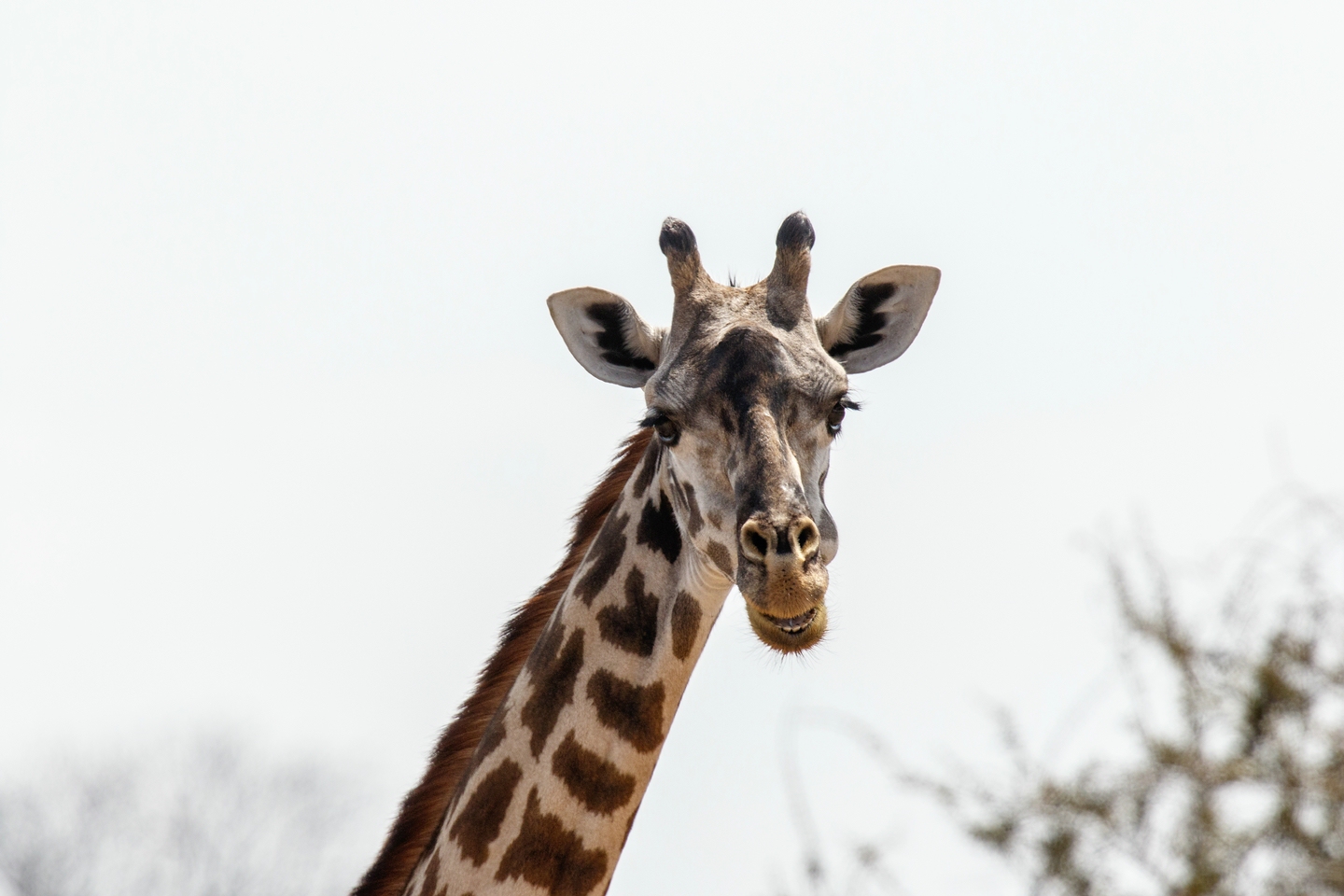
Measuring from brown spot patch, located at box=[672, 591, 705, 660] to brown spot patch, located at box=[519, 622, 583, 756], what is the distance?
1.17ft

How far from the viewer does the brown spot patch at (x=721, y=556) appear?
17.6 ft

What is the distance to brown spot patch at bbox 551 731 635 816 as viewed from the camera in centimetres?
550

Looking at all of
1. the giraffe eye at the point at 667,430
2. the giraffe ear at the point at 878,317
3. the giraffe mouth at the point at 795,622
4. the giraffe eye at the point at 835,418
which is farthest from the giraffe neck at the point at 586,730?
the giraffe ear at the point at 878,317

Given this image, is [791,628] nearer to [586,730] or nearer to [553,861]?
[586,730]

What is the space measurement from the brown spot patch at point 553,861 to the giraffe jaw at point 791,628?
3.27 feet

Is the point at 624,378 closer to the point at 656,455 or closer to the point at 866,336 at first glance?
the point at 656,455

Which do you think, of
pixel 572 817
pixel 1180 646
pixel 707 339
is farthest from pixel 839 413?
pixel 1180 646

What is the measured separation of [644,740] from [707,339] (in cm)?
150

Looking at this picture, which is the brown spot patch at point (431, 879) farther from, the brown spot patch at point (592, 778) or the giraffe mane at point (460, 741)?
the brown spot patch at point (592, 778)

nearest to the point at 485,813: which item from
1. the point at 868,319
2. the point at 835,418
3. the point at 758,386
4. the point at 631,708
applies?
the point at 631,708

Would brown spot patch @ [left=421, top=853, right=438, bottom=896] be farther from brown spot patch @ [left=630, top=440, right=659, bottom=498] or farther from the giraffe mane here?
brown spot patch @ [left=630, top=440, right=659, bottom=498]

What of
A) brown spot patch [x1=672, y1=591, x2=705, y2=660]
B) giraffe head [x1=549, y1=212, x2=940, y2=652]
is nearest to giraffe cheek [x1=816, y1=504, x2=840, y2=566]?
giraffe head [x1=549, y1=212, x2=940, y2=652]

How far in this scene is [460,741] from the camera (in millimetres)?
6285

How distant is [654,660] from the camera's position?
5.65m
